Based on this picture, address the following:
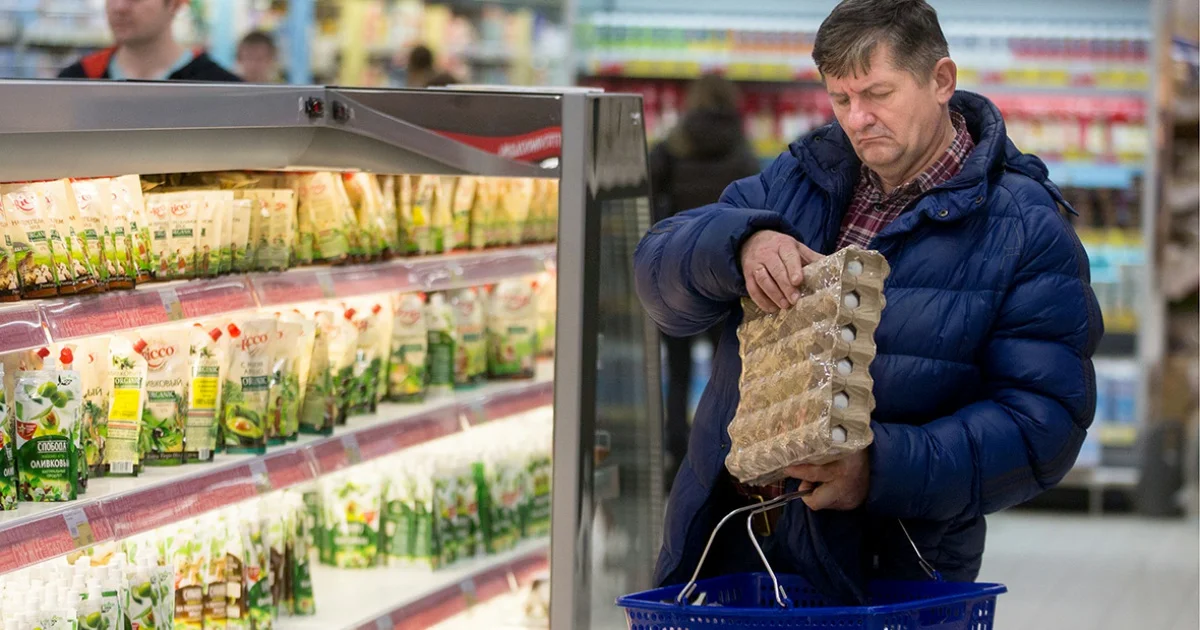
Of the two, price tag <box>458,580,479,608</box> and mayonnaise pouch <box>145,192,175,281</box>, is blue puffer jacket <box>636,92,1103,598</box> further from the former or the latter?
price tag <box>458,580,479,608</box>

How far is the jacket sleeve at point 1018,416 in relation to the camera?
1.87 meters

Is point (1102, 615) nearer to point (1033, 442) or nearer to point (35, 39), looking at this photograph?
point (1033, 442)

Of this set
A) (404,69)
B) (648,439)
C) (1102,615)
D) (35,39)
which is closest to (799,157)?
(648,439)

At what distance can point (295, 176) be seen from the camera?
9.84 ft

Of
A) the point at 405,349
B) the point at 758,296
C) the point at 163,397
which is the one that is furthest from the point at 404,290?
the point at 758,296

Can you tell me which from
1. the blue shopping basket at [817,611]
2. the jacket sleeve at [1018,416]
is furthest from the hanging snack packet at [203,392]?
the jacket sleeve at [1018,416]

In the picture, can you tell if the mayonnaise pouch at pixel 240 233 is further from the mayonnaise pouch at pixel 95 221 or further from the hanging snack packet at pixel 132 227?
the mayonnaise pouch at pixel 95 221

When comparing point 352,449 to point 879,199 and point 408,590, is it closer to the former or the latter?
point 408,590

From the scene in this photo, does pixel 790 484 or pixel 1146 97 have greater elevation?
pixel 1146 97

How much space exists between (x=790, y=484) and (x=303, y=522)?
1.28 meters

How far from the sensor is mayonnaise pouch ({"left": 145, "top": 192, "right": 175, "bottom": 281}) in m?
2.54

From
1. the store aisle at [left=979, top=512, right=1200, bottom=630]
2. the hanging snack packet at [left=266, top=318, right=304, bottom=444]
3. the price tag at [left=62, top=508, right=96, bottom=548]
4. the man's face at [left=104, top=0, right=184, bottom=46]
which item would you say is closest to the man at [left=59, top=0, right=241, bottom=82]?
the man's face at [left=104, top=0, right=184, bottom=46]

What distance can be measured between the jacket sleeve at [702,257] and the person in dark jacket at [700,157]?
453cm

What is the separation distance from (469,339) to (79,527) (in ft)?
4.59
